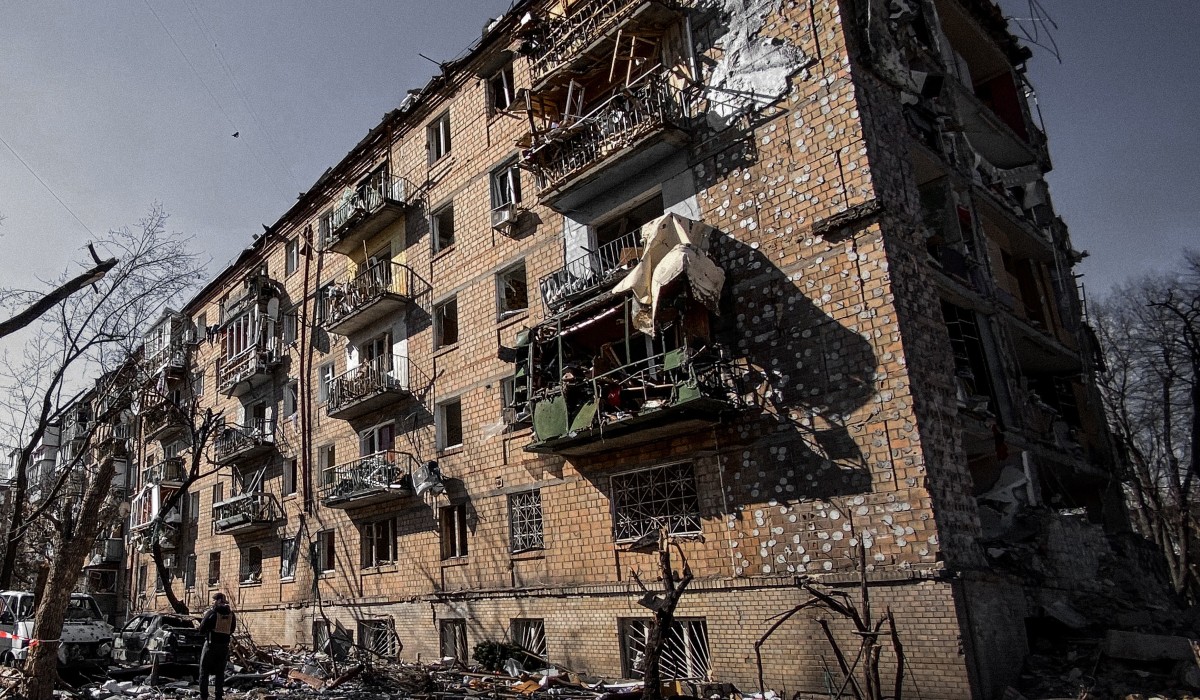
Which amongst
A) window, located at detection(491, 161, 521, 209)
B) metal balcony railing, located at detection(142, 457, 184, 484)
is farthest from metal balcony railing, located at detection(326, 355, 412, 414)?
metal balcony railing, located at detection(142, 457, 184, 484)

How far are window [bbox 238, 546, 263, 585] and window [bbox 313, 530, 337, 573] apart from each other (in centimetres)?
463

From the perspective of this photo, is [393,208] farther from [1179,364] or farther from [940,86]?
[1179,364]

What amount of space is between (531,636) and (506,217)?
9.84 meters

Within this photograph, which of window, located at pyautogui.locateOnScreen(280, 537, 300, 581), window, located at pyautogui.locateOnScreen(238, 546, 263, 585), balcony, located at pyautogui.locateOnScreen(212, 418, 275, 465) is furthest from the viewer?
window, located at pyautogui.locateOnScreen(238, 546, 263, 585)

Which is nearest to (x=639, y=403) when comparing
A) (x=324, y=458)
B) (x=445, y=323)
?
(x=445, y=323)

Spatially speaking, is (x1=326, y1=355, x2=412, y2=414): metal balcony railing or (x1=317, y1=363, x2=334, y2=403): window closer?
(x1=326, y1=355, x2=412, y2=414): metal balcony railing

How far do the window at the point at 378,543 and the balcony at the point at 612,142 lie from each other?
10111 mm

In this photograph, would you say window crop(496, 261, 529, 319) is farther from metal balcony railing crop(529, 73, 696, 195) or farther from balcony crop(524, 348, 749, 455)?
balcony crop(524, 348, 749, 455)

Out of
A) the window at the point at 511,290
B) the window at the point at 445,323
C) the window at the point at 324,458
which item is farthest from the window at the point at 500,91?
the window at the point at 324,458

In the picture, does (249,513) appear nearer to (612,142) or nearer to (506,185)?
(506,185)

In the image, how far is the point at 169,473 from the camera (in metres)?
34.6

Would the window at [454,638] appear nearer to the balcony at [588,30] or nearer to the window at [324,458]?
the window at [324,458]

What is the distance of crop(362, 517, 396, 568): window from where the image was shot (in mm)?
21281

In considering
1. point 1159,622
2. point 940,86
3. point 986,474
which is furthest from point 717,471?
point 940,86
